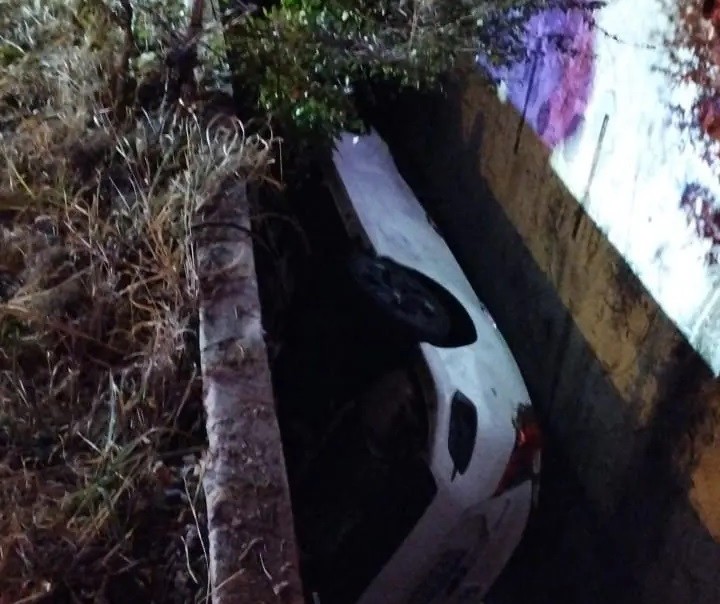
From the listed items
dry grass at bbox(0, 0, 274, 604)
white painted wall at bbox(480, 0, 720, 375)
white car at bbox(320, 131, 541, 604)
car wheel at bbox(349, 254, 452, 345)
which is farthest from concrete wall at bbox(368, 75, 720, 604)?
dry grass at bbox(0, 0, 274, 604)

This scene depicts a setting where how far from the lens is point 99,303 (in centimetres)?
158

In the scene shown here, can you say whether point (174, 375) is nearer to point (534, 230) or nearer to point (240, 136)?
point (240, 136)

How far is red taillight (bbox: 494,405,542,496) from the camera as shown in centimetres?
211

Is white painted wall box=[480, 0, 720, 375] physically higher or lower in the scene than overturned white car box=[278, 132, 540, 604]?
higher

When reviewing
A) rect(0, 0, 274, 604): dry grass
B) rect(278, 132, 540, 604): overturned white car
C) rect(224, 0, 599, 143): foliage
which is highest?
rect(224, 0, 599, 143): foliage

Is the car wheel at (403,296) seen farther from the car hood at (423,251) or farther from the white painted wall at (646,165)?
the white painted wall at (646,165)

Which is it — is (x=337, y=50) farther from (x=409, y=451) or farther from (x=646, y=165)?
(x=409, y=451)

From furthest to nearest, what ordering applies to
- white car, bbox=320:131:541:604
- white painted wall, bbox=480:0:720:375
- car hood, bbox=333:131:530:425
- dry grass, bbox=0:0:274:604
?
1. car hood, bbox=333:131:530:425
2. white car, bbox=320:131:541:604
3. white painted wall, bbox=480:0:720:375
4. dry grass, bbox=0:0:274:604

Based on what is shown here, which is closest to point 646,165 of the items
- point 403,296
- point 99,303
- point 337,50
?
point 403,296

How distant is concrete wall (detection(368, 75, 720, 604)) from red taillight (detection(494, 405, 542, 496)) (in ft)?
0.53

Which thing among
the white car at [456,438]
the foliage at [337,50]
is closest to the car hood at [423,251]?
the white car at [456,438]

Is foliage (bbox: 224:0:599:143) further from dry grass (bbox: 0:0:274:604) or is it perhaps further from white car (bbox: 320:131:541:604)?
white car (bbox: 320:131:541:604)

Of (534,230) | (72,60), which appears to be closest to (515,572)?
(534,230)

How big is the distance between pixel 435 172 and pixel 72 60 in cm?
159
